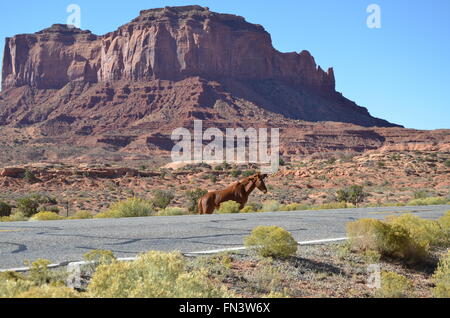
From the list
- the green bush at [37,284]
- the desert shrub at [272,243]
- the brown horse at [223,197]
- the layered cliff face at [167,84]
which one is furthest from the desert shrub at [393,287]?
the layered cliff face at [167,84]

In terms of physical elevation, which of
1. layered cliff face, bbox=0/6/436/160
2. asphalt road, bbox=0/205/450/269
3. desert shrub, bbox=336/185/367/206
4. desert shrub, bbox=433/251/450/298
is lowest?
desert shrub, bbox=336/185/367/206

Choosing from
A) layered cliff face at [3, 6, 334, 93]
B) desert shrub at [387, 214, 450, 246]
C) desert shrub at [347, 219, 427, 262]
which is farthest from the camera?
layered cliff face at [3, 6, 334, 93]

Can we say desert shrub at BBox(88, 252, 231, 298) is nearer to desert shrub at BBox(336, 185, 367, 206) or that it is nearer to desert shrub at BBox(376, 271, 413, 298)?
desert shrub at BBox(376, 271, 413, 298)

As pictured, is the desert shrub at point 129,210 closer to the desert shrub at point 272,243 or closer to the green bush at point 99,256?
the desert shrub at point 272,243

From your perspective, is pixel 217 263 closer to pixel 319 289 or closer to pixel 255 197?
pixel 319 289

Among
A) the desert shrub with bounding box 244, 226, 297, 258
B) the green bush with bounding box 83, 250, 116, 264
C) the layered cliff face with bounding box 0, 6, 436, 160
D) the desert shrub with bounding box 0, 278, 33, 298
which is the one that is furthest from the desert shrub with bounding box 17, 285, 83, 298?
the layered cliff face with bounding box 0, 6, 436, 160

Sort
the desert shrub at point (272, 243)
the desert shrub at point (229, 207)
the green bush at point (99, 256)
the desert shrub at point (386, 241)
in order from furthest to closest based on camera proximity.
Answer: the desert shrub at point (229, 207) < the desert shrub at point (386, 241) < the desert shrub at point (272, 243) < the green bush at point (99, 256)

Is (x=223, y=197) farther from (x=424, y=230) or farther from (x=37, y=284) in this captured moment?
(x=37, y=284)
